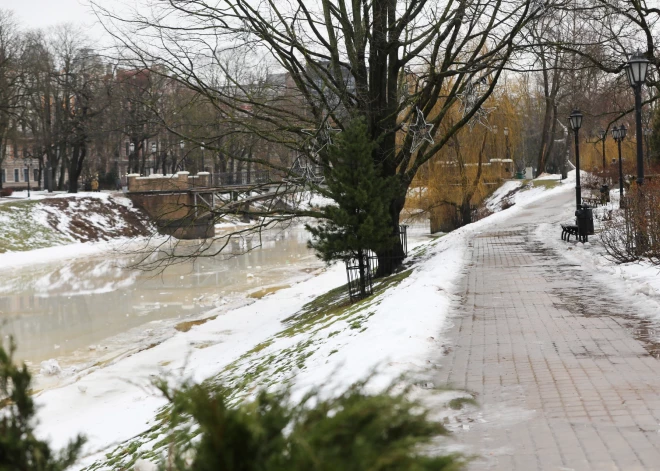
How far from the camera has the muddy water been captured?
1817 centimetres

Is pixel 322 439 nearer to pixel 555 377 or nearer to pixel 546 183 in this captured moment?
pixel 555 377

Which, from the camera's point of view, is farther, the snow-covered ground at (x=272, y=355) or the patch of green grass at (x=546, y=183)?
the patch of green grass at (x=546, y=183)

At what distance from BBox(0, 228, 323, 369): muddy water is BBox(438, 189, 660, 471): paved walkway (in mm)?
7012

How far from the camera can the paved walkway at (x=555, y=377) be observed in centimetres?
518

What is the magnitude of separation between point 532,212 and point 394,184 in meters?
19.8

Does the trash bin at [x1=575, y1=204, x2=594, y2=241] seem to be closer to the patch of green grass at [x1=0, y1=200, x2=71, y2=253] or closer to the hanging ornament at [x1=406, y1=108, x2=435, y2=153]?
the hanging ornament at [x1=406, y1=108, x2=435, y2=153]

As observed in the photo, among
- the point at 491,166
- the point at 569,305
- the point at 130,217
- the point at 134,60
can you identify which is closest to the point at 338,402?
the point at 569,305

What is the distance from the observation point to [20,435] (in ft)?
9.98

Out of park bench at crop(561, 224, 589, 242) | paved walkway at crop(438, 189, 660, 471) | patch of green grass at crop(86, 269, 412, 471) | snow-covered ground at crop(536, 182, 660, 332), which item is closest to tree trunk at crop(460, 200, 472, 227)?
park bench at crop(561, 224, 589, 242)

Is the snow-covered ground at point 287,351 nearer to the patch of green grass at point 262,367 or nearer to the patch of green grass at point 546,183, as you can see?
the patch of green grass at point 262,367

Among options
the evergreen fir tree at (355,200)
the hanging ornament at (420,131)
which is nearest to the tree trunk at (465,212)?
the hanging ornament at (420,131)

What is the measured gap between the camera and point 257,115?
18.1m

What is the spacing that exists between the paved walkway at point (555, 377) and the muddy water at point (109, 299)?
7012 millimetres

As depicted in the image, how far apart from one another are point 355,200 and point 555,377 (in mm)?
9041
